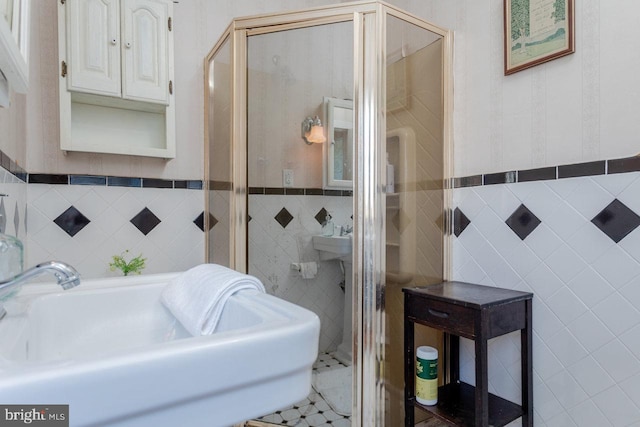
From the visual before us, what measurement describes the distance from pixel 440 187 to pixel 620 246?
707mm

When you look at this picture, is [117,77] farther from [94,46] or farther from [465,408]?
[465,408]

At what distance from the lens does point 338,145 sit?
1.56 metres

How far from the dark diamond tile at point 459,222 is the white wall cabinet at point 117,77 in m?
1.34

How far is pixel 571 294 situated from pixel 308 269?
98 cm

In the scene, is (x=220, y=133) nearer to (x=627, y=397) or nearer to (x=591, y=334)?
(x=591, y=334)

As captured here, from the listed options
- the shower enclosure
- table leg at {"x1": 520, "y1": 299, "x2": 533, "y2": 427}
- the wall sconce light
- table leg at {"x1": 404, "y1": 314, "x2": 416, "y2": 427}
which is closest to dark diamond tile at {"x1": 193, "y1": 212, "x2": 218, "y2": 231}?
the shower enclosure

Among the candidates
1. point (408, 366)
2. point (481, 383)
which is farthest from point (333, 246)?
point (481, 383)

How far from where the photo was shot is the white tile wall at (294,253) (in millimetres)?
1583

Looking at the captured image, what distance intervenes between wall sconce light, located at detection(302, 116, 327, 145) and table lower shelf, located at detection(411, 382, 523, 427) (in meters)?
1.12

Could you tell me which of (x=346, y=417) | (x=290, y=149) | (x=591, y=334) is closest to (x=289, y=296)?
(x=346, y=417)

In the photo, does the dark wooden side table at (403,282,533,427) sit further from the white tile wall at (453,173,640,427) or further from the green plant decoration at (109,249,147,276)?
the green plant decoration at (109,249,147,276)

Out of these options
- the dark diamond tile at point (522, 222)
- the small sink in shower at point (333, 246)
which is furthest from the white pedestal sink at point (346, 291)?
the dark diamond tile at point (522, 222)

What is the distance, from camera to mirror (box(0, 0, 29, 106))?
0.64m

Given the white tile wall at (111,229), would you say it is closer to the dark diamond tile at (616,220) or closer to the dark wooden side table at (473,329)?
the dark wooden side table at (473,329)
